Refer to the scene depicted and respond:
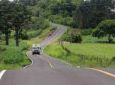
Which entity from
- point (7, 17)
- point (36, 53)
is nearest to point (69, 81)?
point (36, 53)

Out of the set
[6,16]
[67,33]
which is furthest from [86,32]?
[6,16]

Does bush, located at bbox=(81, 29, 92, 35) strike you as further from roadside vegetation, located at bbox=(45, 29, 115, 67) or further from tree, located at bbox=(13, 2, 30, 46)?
tree, located at bbox=(13, 2, 30, 46)

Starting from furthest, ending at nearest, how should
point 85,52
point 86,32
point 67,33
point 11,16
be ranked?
1. point 67,33
2. point 86,32
3. point 11,16
4. point 85,52

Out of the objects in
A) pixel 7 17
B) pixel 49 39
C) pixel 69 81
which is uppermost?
pixel 69 81

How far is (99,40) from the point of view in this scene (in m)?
145

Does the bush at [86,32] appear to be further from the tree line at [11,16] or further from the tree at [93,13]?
the tree line at [11,16]

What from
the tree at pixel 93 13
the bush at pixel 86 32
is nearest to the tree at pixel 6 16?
the bush at pixel 86 32

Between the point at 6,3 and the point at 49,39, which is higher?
the point at 6,3

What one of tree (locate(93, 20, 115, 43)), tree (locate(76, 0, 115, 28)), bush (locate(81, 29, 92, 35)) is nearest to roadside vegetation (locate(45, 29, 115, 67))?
tree (locate(93, 20, 115, 43))

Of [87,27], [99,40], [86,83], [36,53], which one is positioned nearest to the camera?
[86,83]

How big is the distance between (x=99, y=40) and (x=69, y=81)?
436ft

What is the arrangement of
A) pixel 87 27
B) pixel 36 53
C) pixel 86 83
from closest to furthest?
pixel 86 83, pixel 36 53, pixel 87 27

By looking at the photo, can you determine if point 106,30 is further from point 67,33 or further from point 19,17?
point 19,17

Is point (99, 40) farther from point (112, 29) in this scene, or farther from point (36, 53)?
point (36, 53)
